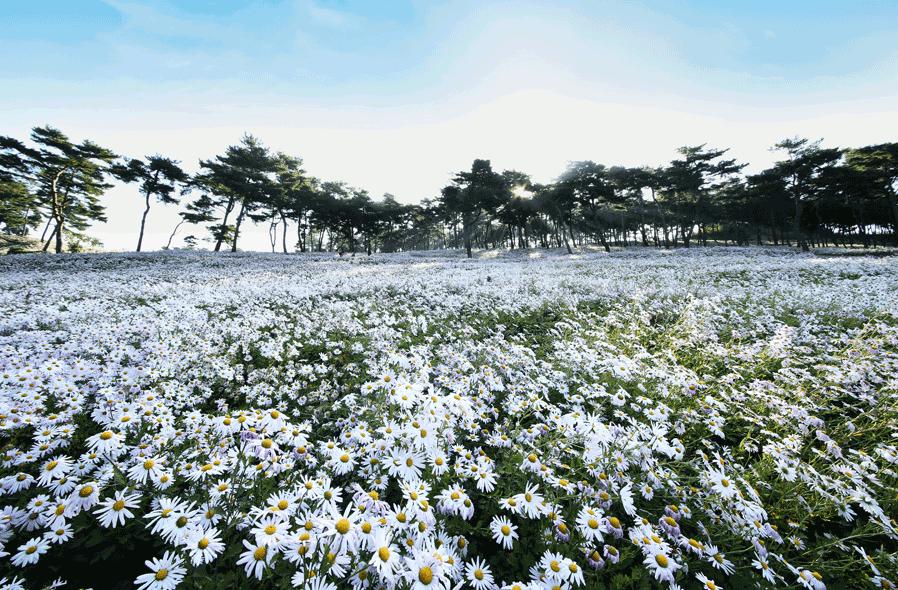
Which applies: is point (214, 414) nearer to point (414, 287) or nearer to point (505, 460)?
point (505, 460)

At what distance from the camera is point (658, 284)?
13609mm

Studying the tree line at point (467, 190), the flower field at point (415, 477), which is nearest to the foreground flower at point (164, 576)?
the flower field at point (415, 477)

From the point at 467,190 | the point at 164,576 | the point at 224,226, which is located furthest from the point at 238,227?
the point at 164,576

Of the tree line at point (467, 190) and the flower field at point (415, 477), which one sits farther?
the tree line at point (467, 190)

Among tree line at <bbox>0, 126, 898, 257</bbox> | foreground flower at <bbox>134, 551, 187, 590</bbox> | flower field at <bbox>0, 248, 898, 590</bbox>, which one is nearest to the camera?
foreground flower at <bbox>134, 551, 187, 590</bbox>

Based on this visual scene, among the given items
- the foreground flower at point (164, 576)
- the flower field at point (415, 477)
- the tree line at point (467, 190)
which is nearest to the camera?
the foreground flower at point (164, 576)

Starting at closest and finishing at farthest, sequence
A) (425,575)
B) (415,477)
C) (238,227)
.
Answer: (425,575), (415,477), (238,227)

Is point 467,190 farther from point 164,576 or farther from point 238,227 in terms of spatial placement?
point 164,576

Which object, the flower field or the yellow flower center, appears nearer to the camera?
the yellow flower center

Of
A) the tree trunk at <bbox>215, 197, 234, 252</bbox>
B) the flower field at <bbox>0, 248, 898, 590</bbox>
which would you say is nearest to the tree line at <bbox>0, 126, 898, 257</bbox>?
the tree trunk at <bbox>215, 197, 234, 252</bbox>

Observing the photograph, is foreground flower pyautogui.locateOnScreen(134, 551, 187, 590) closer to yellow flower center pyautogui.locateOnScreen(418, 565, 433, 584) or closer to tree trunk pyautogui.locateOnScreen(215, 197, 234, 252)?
yellow flower center pyautogui.locateOnScreen(418, 565, 433, 584)

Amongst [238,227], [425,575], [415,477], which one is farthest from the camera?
[238,227]

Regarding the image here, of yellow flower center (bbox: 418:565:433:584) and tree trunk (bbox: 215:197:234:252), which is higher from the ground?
tree trunk (bbox: 215:197:234:252)

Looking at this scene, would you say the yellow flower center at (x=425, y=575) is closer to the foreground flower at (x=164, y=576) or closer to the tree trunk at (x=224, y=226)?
the foreground flower at (x=164, y=576)
